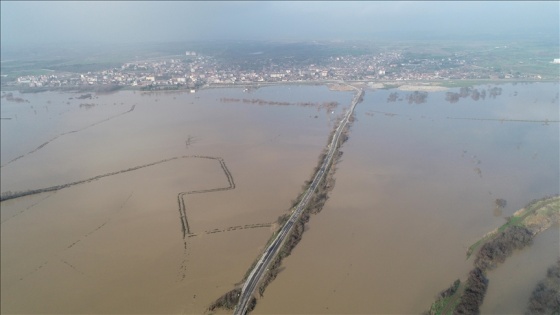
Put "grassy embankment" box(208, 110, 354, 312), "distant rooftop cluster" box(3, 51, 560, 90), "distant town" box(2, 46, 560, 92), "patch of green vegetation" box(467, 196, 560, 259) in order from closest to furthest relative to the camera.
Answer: "grassy embankment" box(208, 110, 354, 312) → "patch of green vegetation" box(467, 196, 560, 259) → "distant town" box(2, 46, 560, 92) → "distant rooftop cluster" box(3, 51, 560, 90)

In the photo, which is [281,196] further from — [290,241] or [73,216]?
[73,216]

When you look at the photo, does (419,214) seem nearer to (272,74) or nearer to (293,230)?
(293,230)

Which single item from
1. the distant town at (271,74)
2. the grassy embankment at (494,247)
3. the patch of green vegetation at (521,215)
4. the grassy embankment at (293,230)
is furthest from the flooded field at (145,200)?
the distant town at (271,74)

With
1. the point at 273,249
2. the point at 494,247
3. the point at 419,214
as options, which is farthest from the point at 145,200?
the point at 494,247

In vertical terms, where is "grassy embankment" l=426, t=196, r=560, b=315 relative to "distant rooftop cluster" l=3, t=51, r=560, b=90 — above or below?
below

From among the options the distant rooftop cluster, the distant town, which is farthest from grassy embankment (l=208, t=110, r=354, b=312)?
the distant rooftop cluster

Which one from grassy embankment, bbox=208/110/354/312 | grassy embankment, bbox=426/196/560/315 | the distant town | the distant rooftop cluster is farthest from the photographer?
the distant rooftop cluster

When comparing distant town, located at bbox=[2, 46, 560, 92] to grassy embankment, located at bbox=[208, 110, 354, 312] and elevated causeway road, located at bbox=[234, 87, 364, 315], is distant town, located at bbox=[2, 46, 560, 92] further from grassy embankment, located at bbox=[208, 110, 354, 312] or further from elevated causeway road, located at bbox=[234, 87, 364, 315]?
grassy embankment, located at bbox=[208, 110, 354, 312]
